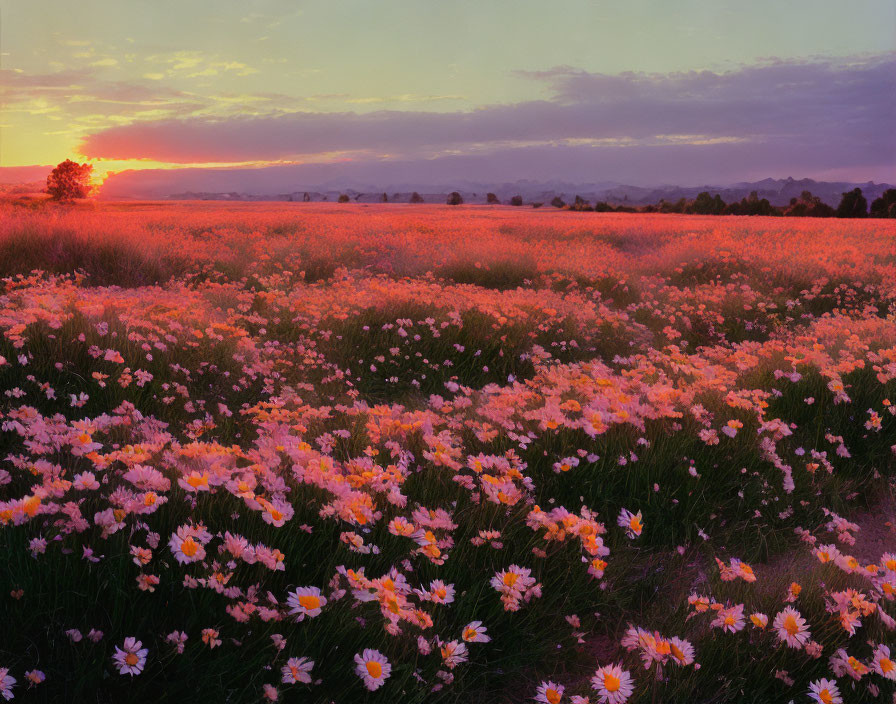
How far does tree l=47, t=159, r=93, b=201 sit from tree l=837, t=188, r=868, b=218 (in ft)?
207

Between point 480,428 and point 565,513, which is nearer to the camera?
point 565,513

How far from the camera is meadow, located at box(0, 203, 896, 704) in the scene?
2195 mm

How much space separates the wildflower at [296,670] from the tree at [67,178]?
2092 inches

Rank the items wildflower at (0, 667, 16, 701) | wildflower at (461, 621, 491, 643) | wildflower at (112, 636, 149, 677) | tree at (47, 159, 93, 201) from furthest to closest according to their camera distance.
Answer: tree at (47, 159, 93, 201) < wildflower at (461, 621, 491, 643) < wildflower at (112, 636, 149, 677) < wildflower at (0, 667, 16, 701)

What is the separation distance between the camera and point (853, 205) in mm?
57188

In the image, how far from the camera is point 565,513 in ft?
10.5

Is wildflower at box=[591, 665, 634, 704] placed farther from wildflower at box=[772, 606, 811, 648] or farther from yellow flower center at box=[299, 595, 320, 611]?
yellow flower center at box=[299, 595, 320, 611]

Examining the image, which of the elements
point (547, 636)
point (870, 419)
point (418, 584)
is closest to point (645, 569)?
point (547, 636)

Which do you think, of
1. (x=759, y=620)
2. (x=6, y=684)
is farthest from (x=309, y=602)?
(x=759, y=620)

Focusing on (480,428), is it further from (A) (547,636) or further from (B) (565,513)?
(A) (547,636)

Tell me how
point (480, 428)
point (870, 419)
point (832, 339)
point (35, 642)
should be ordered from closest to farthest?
point (35, 642)
point (480, 428)
point (870, 419)
point (832, 339)

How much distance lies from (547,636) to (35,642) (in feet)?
6.59

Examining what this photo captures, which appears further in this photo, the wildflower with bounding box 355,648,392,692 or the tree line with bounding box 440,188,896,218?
the tree line with bounding box 440,188,896,218

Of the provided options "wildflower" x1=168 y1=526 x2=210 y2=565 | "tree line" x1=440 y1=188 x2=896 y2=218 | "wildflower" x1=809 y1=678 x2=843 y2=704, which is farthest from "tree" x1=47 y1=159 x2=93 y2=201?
"wildflower" x1=809 y1=678 x2=843 y2=704
